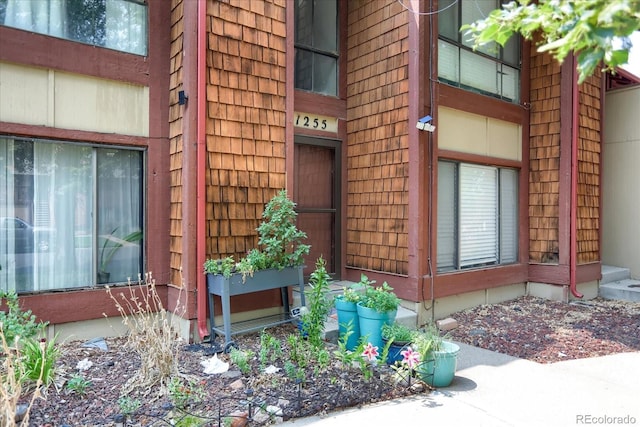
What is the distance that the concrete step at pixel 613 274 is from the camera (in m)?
8.11

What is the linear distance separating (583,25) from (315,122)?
4947 mm

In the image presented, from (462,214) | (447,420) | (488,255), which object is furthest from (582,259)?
(447,420)

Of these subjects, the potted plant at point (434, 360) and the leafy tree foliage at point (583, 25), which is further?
the potted plant at point (434, 360)

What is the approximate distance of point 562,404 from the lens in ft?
12.2

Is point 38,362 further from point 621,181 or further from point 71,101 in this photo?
point 621,181

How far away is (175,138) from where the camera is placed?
4930mm

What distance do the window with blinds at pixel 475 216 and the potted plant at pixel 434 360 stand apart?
2511 millimetres

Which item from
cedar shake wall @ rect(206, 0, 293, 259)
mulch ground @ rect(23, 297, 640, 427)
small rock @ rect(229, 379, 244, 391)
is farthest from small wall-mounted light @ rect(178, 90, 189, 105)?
small rock @ rect(229, 379, 244, 391)

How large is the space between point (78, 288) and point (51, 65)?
2.17 m

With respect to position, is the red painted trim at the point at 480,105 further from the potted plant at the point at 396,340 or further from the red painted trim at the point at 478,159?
the potted plant at the point at 396,340

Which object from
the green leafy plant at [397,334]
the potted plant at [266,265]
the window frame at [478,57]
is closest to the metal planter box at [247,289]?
the potted plant at [266,265]

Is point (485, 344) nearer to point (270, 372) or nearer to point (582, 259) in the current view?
point (270, 372)

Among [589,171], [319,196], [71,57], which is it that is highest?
[71,57]

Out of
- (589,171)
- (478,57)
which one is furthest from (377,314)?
(589,171)
